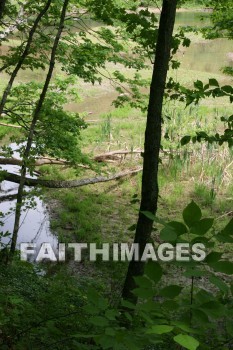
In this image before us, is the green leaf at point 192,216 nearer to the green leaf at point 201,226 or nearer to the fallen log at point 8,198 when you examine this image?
the green leaf at point 201,226

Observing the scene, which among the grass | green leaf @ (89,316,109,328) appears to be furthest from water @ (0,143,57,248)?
green leaf @ (89,316,109,328)

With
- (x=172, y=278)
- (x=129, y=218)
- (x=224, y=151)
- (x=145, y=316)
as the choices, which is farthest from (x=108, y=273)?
(x=145, y=316)

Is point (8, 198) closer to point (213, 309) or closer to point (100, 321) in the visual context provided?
point (100, 321)

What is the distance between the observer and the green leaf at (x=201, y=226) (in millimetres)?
1171

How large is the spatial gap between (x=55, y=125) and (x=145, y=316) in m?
6.04

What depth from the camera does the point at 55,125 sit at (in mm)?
7059

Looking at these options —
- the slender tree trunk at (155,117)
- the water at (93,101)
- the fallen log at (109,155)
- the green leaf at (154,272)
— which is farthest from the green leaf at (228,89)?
the fallen log at (109,155)

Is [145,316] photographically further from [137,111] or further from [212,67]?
[212,67]

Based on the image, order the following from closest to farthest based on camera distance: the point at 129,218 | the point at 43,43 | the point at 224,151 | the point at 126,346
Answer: the point at 126,346
the point at 43,43
the point at 129,218
the point at 224,151

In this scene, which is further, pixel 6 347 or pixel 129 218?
pixel 129 218

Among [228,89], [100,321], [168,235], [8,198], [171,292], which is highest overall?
[228,89]

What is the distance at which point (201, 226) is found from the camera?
1.18 metres

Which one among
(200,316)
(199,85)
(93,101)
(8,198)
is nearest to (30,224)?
(8,198)

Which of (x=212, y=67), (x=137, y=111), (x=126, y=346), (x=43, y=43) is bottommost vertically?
(x=126, y=346)
